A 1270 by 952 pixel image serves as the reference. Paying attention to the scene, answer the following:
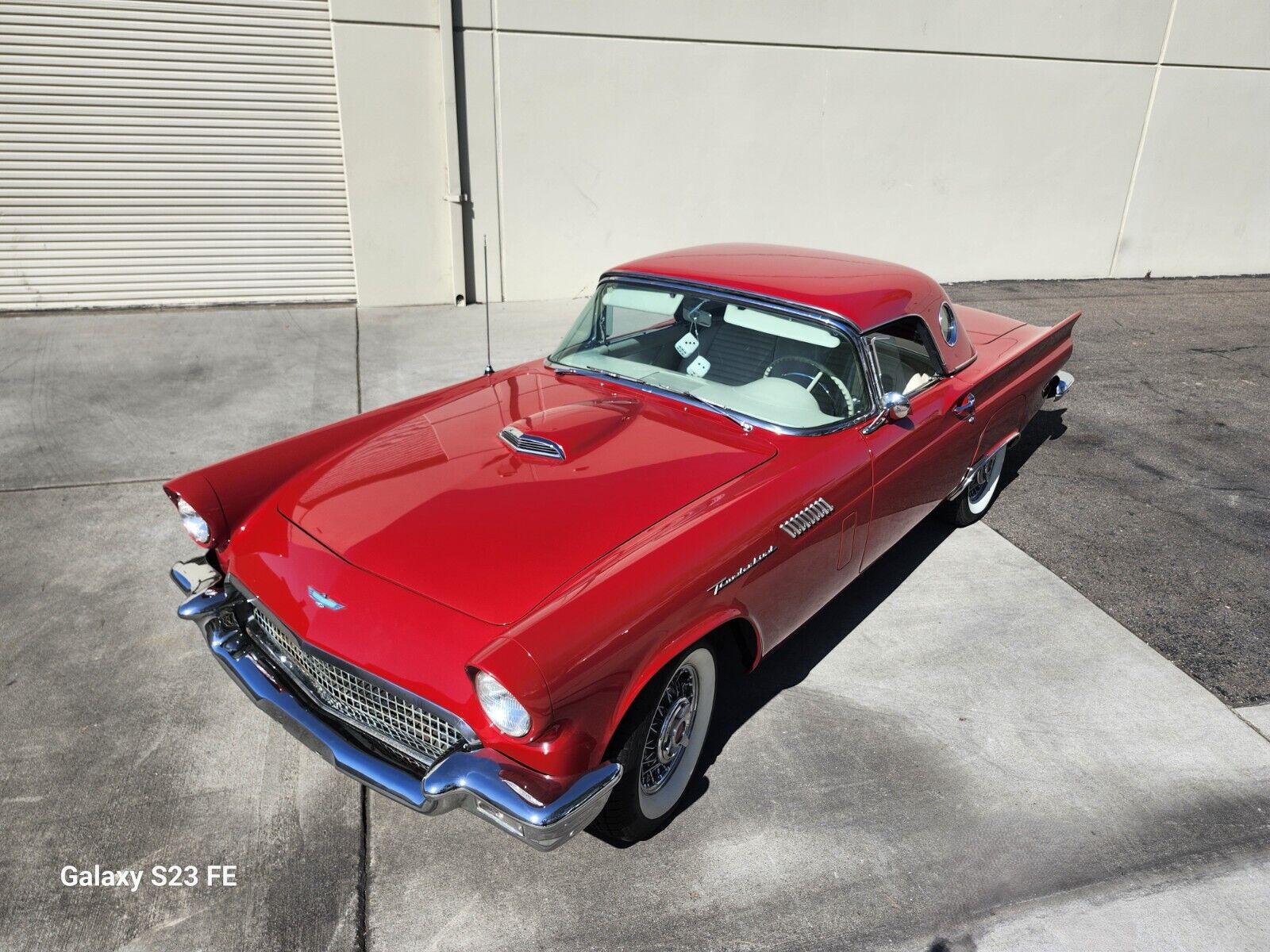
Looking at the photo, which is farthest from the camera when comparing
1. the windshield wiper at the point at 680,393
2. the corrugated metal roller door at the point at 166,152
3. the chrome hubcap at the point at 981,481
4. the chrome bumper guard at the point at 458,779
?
the corrugated metal roller door at the point at 166,152

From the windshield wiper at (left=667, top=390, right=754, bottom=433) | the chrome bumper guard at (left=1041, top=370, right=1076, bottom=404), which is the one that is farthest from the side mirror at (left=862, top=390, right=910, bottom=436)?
the chrome bumper guard at (left=1041, top=370, right=1076, bottom=404)

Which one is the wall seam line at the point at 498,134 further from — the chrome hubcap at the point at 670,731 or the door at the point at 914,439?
the chrome hubcap at the point at 670,731

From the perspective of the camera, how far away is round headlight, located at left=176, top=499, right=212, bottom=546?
3.13 meters

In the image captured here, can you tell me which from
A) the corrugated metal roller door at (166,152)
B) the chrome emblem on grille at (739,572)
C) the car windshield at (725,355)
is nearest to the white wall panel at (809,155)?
the corrugated metal roller door at (166,152)

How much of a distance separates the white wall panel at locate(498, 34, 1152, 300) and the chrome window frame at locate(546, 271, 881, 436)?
17.5 ft

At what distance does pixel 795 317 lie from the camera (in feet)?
12.3

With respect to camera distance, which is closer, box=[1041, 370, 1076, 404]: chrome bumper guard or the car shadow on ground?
the car shadow on ground

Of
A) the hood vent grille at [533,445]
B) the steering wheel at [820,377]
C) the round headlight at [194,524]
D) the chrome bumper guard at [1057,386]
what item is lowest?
the chrome bumper guard at [1057,386]

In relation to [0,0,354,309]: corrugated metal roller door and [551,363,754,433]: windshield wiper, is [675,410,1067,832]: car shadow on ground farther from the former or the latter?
[0,0,354,309]: corrugated metal roller door

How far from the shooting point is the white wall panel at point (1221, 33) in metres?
10.4

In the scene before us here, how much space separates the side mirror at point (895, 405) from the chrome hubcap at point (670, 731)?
1408 millimetres

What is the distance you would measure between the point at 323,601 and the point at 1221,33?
12.4m

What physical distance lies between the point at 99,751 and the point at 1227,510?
573 cm

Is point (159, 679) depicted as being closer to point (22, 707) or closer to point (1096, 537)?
point (22, 707)
